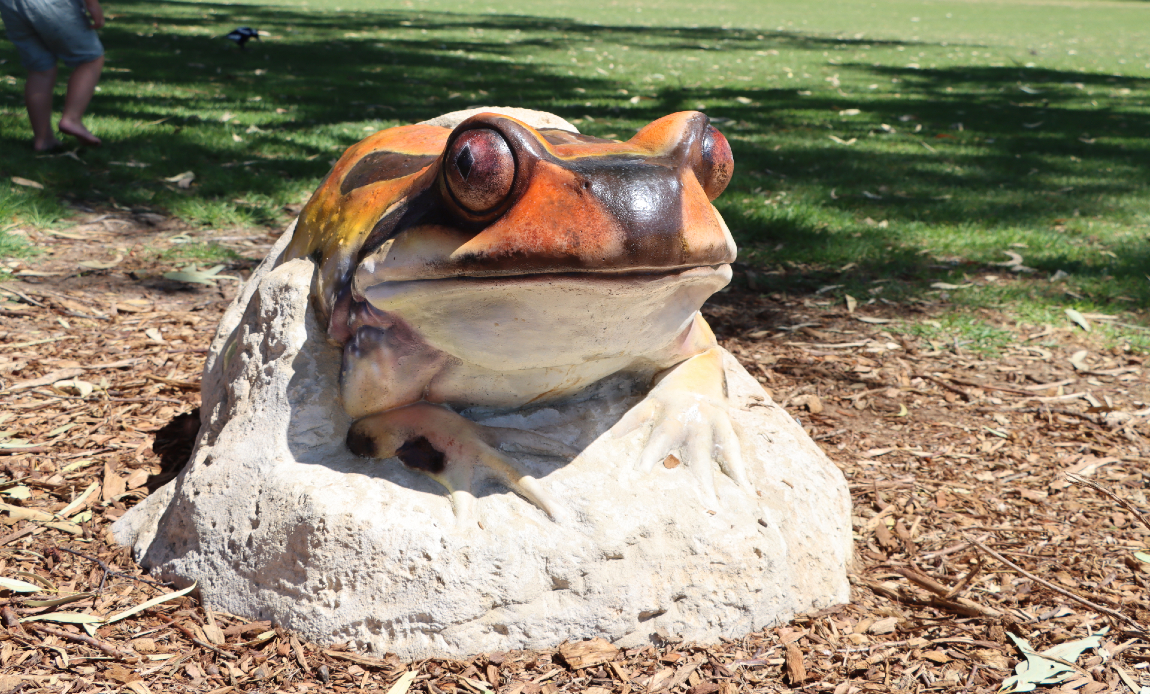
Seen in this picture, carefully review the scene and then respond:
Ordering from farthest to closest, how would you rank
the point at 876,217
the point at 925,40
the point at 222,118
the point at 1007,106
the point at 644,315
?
the point at 925,40
the point at 1007,106
the point at 222,118
the point at 876,217
the point at 644,315

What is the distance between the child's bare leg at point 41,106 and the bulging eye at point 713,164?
5431mm

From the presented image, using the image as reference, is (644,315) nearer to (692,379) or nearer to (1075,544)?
(692,379)

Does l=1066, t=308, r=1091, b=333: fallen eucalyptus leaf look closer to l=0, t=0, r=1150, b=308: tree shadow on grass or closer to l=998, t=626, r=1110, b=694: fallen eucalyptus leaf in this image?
l=0, t=0, r=1150, b=308: tree shadow on grass

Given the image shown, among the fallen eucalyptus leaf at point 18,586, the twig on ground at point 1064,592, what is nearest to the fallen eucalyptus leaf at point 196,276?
the fallen eucalyptus leaf at point 18,586

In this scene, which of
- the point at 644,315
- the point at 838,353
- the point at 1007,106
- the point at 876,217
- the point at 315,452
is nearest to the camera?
the point at 644,315

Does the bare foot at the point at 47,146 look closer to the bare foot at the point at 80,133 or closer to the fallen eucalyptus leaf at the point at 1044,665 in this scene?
the bare foot at the point at 80,133

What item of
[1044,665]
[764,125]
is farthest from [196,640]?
[764,125]

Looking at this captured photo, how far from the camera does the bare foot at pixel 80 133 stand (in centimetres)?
644

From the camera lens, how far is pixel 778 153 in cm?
772

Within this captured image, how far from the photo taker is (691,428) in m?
2.56

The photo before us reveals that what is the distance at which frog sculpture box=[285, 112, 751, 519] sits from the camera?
1.97 metres

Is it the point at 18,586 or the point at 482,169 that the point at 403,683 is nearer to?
the point at 18,586

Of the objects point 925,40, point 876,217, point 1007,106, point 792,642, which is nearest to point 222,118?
point 876,217

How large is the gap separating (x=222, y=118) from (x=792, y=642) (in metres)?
6.79
